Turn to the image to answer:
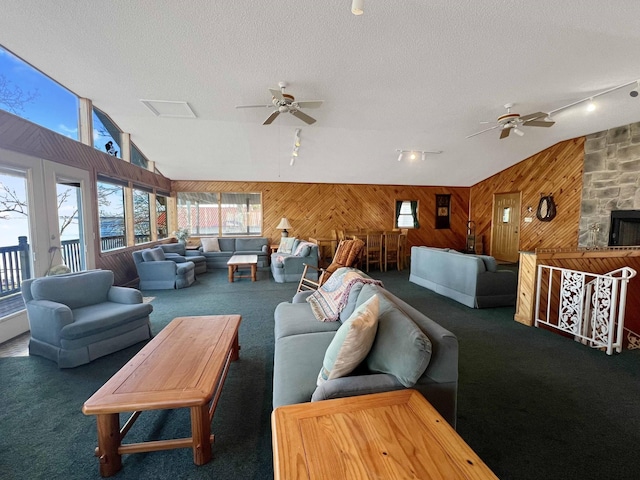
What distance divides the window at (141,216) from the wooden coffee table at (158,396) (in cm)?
523

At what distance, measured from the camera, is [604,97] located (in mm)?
4125

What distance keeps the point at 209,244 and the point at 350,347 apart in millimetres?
6942

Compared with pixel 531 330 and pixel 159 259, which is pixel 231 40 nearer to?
pixel 159 259

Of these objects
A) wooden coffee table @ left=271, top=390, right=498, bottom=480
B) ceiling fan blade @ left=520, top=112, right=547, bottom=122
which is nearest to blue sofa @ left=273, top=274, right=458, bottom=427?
wooden coffee table @ left=271, top=390, right=498, bottom=480

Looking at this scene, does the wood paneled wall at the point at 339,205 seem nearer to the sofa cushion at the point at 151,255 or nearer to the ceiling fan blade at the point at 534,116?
the sofa cushion at the point at 151,255

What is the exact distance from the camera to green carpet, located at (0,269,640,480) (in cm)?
147

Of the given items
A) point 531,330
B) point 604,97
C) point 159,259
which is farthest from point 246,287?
point 604,97

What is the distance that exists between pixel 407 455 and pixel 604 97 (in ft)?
19.4

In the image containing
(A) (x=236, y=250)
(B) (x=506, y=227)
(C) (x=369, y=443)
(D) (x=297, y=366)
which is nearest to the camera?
(C) (x=369, y=443)

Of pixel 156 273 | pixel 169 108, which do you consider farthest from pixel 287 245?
pixel 169 108

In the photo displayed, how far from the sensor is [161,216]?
24.4 feet

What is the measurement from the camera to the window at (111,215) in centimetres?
485

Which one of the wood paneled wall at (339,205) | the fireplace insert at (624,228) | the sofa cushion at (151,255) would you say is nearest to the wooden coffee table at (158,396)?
the sofa cushion at (151,255)

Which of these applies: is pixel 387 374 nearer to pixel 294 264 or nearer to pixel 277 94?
pixel 277 94
